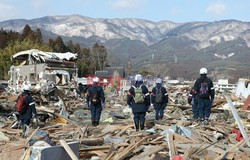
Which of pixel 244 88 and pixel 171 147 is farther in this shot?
pixel 244 88

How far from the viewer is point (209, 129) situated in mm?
11016

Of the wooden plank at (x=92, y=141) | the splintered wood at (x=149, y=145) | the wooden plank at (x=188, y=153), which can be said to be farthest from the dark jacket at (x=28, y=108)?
the wooden plank at (x=188, y=153)

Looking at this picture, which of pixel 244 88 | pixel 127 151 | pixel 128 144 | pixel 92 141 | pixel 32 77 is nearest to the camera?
pixel 127 151

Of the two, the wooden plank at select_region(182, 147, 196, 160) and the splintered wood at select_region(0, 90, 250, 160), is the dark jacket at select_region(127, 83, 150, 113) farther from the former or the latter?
the wooden plank at select_region(182, 147, 196, 160)

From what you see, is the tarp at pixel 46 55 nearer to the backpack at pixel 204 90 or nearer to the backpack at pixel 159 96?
the backpack at pixel 159 96

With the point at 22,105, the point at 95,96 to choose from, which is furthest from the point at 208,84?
the point at 22,105

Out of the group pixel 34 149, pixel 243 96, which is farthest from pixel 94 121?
pixel 243 96

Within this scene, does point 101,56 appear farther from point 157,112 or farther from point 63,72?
point 157,112

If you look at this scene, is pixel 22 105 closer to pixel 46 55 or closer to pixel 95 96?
pixel 95 96

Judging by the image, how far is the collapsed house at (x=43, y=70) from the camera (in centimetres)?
3206

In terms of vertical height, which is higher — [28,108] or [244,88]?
[28,108]

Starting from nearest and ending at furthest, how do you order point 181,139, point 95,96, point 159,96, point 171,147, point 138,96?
point 171,147, point 181,139, point 138,96, point 95,96, point 159,96

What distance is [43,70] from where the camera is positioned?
Result: 3284cm

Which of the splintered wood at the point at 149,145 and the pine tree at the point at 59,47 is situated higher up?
the pine tree at the point at 59,47
